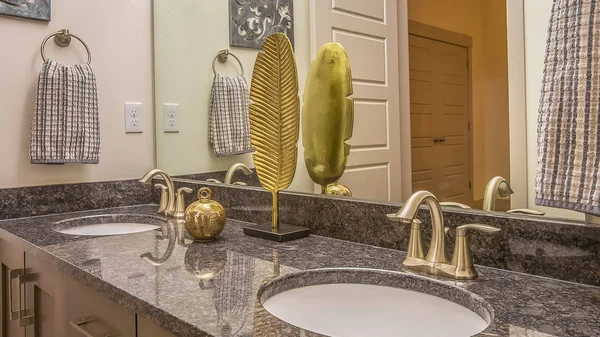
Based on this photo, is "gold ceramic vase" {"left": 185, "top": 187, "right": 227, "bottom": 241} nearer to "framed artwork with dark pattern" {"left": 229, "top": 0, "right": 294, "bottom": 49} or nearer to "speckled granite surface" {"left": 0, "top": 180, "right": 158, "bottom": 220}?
"framed artwork with dark pattern" {"left": 229, "top": 0, "right": 294, "bottom": 49}

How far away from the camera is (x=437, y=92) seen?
3.28ft

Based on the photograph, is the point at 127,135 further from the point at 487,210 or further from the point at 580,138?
the point at 580,138

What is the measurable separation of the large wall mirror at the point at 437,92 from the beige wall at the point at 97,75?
22.5 inches

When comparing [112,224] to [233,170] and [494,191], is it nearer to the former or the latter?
[233,170]

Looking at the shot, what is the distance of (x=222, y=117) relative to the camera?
1.74 metres

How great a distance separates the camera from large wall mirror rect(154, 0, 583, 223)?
2.91 ft

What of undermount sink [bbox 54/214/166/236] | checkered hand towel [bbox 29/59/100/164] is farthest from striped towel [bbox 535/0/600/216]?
checkered hand towel [bbox 29/59/100/164]

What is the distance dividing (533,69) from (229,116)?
108 centimetres

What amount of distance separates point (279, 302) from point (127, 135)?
47.6 inches

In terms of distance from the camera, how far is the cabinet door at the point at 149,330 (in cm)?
74

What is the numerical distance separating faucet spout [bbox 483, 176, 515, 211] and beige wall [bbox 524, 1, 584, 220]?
0.14 ft

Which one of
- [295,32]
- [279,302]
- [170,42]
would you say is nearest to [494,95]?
[279,302]

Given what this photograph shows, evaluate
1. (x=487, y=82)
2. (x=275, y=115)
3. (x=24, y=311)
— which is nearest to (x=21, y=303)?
(x=24, y=311)

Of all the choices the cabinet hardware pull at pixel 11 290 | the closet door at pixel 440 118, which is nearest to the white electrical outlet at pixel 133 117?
the cabinet hardware pull at pixel 11 290
